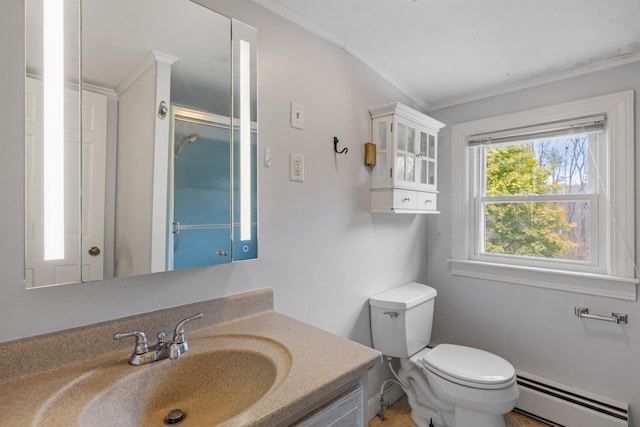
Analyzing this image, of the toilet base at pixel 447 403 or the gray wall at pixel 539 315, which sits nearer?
the toilet base at pixel 447 403

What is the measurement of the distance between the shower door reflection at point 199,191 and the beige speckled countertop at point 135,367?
7.4 inches

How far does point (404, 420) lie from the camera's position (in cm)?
179

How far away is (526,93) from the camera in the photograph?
6.25ft

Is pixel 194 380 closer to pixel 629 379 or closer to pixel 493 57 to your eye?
pixel 493 57

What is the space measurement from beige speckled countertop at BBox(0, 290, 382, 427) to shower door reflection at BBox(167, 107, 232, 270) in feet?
0.62

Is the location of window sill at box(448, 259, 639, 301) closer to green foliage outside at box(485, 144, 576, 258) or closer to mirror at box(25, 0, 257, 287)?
green foliage outside at box(485, 144, 576, 258)

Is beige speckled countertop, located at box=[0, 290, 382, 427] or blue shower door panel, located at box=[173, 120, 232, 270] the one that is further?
blue shower door panel, located at box=[173, 120, 232, 270]

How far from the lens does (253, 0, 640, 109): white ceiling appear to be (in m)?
1.25

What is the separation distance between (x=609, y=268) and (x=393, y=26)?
1.71m

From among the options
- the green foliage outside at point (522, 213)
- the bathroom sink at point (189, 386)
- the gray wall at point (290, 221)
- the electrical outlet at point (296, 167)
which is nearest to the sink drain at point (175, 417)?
the bathroom sink at point (189, 386)

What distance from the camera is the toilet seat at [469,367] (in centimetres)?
142

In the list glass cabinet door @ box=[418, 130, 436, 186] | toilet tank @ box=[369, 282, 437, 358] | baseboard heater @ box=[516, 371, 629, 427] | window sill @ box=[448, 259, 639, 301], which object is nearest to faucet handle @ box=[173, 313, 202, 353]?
toilet tank @ box=[369, 282, 437, 358]

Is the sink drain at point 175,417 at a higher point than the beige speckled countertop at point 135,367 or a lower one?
lower

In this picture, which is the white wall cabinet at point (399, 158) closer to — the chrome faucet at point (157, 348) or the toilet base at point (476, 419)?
the toilet base at point (476, 419)
